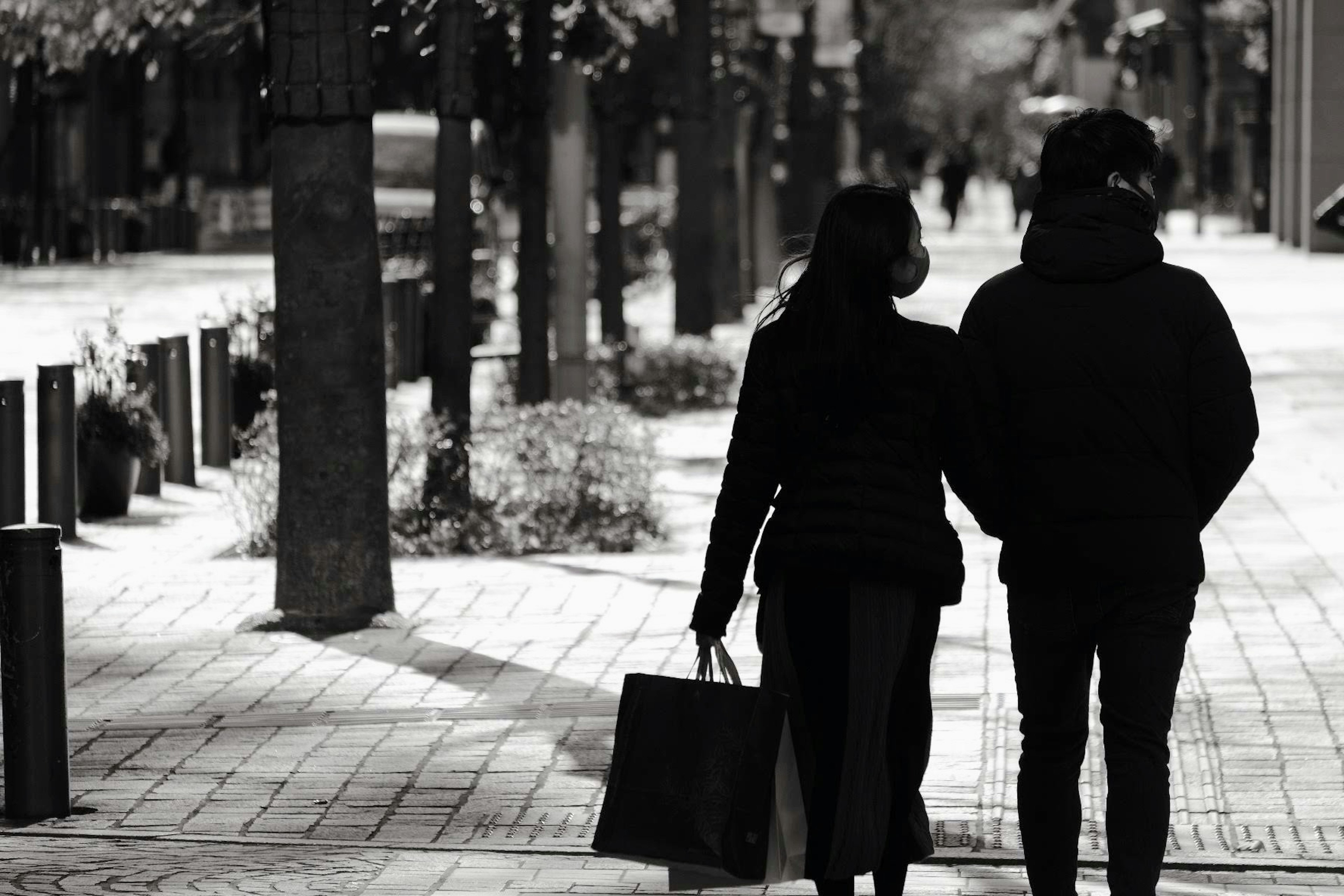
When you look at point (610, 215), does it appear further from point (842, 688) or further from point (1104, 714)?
point (842, 688)

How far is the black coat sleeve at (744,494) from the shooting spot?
4.57 meters

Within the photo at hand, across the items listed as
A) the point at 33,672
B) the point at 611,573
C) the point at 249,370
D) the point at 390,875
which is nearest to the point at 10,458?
the point at 611,573

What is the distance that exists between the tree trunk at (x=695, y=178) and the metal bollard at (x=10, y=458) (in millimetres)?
10462

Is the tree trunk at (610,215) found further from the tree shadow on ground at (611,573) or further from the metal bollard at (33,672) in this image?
the metal bollard at (33,672)

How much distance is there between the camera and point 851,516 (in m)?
4.49

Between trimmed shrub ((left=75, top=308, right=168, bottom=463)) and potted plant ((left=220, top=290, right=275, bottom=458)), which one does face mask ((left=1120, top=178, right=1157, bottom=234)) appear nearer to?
trimmed shrub ((left=75, top=308, right=168, bottom=463))

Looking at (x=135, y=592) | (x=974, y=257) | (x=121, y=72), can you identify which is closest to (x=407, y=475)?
(x=135, y=592)

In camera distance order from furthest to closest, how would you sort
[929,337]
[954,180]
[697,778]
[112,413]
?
[954,180] < [112,413] < [929,337] < [697,778]

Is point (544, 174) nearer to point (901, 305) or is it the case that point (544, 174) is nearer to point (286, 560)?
point (286, 560)

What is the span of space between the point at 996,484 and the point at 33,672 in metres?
2.73

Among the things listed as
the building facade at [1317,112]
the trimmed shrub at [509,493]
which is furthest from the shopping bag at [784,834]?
the building facade at [1317,112]

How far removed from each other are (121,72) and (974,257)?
1740 cm

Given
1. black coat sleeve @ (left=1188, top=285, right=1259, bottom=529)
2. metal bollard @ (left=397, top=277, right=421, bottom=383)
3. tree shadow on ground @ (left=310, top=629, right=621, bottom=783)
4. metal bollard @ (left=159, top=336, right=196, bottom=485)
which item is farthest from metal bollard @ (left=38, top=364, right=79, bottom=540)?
metal bollard @ (left=397, top=277, right=421, bottom=383)

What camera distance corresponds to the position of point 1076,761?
192 inches
